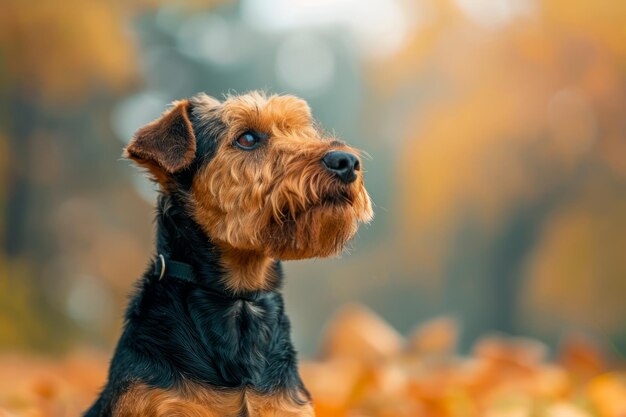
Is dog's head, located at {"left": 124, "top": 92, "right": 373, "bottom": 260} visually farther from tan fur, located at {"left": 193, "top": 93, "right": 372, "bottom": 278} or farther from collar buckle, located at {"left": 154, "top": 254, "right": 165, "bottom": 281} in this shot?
collar buckle, located at {"left": 154, "top": 254, "right": 165, "bottom": 281}

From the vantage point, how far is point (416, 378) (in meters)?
7.21

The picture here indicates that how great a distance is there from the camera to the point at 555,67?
9.44 metres

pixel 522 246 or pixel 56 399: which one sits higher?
pixel 522 246

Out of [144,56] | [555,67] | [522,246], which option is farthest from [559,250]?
[144,56]

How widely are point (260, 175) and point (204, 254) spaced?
45 centimetres

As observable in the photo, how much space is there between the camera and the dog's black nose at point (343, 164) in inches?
125

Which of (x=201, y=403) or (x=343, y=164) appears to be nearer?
(x=201, y=403)

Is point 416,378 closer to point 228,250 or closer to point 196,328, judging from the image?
point 228,250

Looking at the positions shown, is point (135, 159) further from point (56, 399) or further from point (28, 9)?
point (28, 9)

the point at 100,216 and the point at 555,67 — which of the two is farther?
the point at 100,216

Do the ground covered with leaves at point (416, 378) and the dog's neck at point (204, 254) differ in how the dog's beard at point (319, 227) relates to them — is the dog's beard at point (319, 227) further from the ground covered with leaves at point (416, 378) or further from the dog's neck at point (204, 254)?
the ground covered with leaves at point (416, 378)

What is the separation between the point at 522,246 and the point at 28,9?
7288 mm

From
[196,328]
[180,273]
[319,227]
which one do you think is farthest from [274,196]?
[196,328]

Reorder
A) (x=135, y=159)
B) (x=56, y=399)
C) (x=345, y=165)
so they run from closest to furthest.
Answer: (x=345, y=165), (x=135, y=159), (x=56, y=399)
